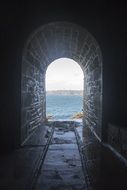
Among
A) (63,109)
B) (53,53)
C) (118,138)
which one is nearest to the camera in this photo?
(118,138)

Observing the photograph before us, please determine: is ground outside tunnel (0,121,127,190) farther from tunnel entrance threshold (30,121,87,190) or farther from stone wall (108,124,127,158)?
stone wall (108,124,127,158)

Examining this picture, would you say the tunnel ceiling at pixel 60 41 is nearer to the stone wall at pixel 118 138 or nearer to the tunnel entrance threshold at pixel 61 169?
the stone wall at pixel 118 138

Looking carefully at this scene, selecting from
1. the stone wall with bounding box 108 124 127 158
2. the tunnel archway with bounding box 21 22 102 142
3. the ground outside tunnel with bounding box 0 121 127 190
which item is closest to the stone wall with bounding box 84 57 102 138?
the tunnel archway with bounding box 21 22 102 142

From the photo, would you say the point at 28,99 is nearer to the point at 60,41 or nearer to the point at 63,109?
the point at 60,41

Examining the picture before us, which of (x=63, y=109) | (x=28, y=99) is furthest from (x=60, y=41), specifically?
(x=63, y=109)

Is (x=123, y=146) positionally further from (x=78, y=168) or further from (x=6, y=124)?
(x=6, y=124)

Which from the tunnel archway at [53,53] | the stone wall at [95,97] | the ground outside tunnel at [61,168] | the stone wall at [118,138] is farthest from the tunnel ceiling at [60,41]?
the ground outside tunnel at [61,168]

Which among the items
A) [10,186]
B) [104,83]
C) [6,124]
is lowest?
[10,186]

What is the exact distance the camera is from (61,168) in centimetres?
527

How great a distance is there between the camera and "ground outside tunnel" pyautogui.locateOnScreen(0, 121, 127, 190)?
434 cm

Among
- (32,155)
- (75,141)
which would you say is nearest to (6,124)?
(32,155)

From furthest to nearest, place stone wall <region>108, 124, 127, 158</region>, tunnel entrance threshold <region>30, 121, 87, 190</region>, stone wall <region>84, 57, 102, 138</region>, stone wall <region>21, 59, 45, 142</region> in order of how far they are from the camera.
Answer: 1. stone wall <region>84, 57, 102, 138</region>
2. stone wall <region>21, 59, 45, 142</region>
3. stone wall <region>108, 124, 127, 158</region>
4. tunnel entrance threshold <region>30, 121, 87, 190</region>

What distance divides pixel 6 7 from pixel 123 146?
14.8 ft

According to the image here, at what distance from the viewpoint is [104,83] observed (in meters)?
7.67
